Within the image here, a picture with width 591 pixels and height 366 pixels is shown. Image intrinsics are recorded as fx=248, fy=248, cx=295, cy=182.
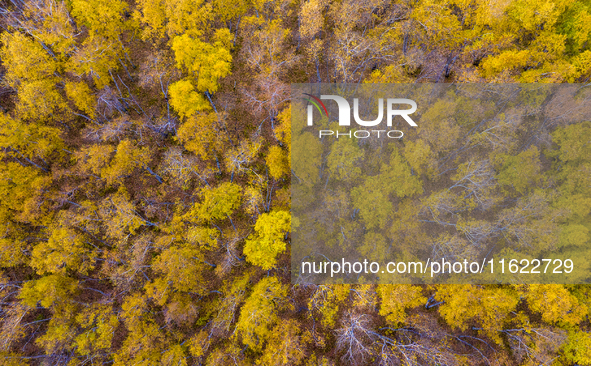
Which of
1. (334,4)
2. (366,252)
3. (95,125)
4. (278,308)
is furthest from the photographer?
(334,4)

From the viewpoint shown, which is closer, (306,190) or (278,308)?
(278,308)

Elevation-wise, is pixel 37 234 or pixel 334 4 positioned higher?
pixel 334 4

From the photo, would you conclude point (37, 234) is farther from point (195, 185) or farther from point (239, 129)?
point (239, 129)

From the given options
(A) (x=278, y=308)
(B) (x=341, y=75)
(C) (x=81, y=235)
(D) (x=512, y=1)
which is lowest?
(A) (x=278, y=308)

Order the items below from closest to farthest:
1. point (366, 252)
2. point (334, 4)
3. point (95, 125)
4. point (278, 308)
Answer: point (278, 308) < point (366, 252) < point (95, 125) < point (334, 4)

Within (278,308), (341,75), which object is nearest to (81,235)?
(278,308)

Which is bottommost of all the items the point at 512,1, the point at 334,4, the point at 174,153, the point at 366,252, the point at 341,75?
the point at 366,252

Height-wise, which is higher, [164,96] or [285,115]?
[164,96]

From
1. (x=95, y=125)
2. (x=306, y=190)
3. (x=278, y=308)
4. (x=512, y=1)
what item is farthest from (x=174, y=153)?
(x=512, y=1)

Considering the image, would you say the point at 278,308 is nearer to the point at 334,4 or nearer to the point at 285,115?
the point at 285,115
